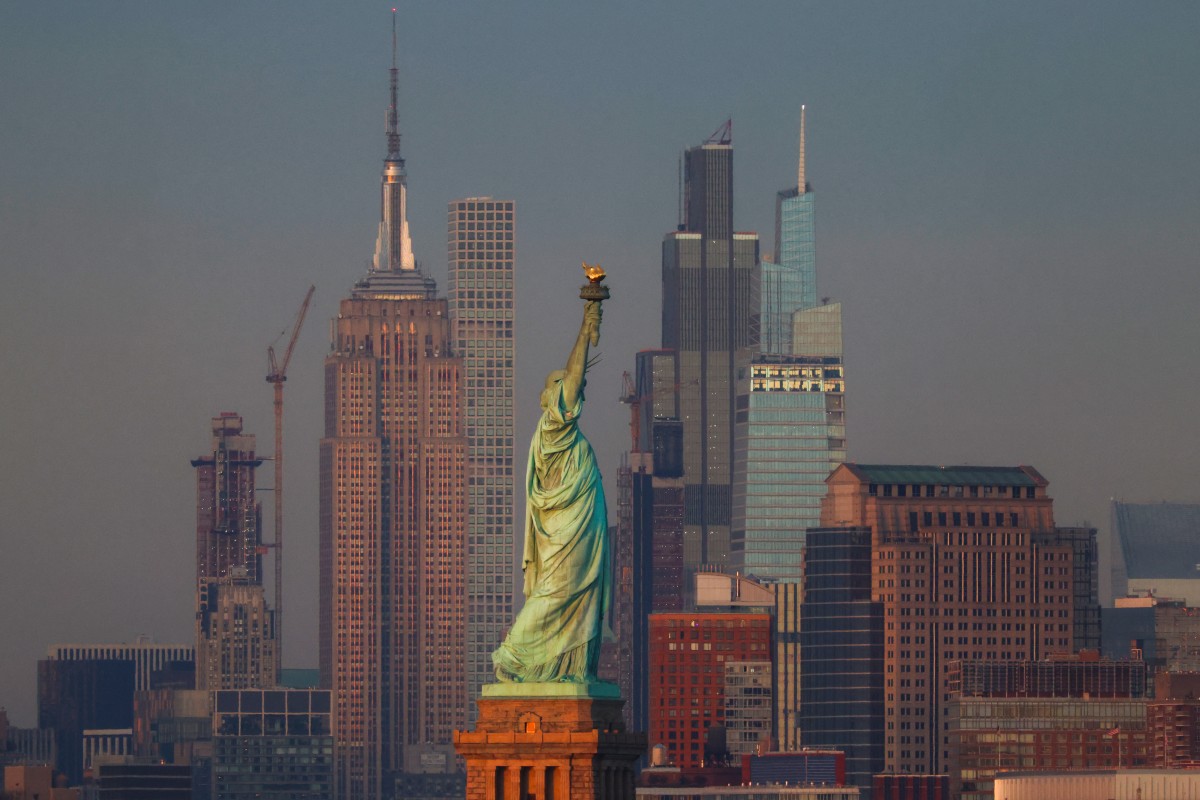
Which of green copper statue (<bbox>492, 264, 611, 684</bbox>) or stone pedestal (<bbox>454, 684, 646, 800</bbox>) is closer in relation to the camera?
stone pedestal (<bbox>454, 684, 646, 800</bbox>)

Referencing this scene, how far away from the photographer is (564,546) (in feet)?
234

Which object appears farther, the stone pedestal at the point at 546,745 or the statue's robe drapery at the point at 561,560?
the statue's robe drapery at the point at 561,560

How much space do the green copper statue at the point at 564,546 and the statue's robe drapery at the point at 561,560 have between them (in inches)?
0.7

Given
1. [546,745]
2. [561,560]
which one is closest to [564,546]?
[561,560]

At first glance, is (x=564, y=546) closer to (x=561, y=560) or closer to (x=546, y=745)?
(x=561, y=560)

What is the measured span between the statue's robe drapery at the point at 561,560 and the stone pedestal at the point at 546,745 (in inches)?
32.0

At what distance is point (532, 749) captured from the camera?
227 feet

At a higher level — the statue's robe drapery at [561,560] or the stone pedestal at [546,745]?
the statue's robe drapery at [561,560]

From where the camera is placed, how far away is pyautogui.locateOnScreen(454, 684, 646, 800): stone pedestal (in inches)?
2717

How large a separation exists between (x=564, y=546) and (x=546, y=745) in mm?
4209

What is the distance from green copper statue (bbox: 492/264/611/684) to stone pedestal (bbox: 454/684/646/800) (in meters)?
0.62

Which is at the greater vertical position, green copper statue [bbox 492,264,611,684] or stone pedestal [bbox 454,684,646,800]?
green copper statue [bbox 492,264,611,684]

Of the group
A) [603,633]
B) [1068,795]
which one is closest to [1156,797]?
[1068,795]

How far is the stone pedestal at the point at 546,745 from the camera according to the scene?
69000 mm
